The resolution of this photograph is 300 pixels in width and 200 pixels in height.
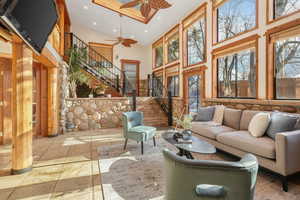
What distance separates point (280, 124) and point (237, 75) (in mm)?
2033

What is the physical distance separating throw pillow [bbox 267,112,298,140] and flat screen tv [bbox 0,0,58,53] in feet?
12.4

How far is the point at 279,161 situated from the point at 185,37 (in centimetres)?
531

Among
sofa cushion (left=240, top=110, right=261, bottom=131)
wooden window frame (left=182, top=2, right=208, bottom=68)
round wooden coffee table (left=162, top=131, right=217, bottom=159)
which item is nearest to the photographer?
round wooden coffee table (left=162, top=131, right=217, bottom=159)

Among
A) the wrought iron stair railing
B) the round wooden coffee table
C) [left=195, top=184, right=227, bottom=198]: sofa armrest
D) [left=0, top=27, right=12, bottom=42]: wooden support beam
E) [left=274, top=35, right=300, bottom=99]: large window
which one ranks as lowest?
the round wooden coffee table

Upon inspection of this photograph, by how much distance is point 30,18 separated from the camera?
2.04 meters

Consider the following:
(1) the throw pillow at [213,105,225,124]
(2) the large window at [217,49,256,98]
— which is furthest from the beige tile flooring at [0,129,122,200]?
(2) the large window at [217,49,256,98]

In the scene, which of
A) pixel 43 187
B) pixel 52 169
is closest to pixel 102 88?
pixel 52 169

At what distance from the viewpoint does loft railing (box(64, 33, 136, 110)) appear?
6.34 metres

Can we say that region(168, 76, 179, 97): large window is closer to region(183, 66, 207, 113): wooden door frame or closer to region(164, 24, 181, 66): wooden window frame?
region(164, 24, 181, 66): wooden window frame

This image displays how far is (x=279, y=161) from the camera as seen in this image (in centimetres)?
208

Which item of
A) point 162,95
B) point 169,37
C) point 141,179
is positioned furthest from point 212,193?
point 169,37

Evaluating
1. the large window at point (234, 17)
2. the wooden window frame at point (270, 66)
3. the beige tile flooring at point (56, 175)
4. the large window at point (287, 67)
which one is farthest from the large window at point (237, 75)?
the beige tile flooring at point (56, 175)

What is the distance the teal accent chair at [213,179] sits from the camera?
3.33ft

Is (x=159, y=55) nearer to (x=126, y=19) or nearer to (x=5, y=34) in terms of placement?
(x=126, y=19)
